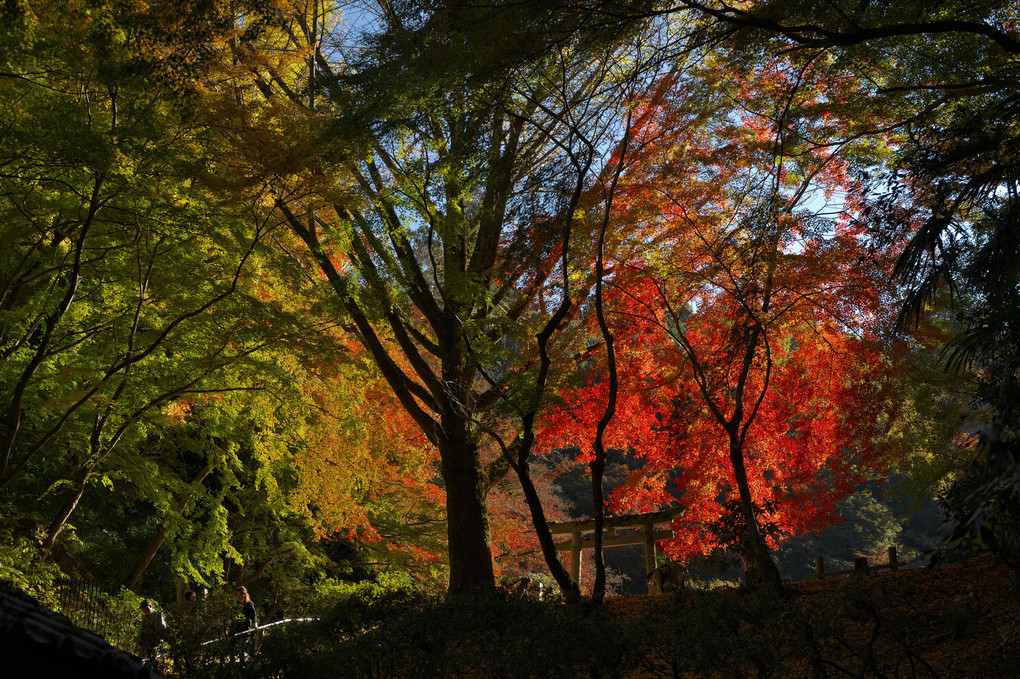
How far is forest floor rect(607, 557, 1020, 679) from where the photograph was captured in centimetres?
413

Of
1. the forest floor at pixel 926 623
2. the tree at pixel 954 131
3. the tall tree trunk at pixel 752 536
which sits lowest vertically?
the forest floor at pixel 926 623

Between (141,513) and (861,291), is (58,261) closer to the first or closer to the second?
(141,513)

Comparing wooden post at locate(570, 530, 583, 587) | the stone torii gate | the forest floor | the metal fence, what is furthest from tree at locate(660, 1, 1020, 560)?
the metal fence

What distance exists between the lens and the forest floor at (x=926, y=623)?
4129 millimetres

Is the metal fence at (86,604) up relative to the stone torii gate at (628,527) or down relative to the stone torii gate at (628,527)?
down

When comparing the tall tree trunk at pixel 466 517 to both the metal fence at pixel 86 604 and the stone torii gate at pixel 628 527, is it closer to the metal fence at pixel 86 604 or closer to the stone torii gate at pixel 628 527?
the stone torii gate at pixel 628 527

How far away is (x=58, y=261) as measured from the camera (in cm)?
860

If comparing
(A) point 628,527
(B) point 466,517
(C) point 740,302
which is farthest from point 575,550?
(C) point 740,302

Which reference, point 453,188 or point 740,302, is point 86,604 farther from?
point 740,302

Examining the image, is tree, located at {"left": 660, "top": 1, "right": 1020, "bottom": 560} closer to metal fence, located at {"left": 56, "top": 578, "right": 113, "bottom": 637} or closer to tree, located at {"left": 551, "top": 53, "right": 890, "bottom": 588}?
tree, located at {"left": 551, "top": 53, "right": 890, "bottom": 588}

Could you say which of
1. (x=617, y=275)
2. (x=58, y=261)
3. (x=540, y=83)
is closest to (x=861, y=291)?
(x=617, y=275)

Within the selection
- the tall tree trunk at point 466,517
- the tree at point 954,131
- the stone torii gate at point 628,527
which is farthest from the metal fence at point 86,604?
the tree at point 954,131

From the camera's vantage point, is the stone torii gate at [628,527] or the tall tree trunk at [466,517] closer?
the tall tree trunk at [466,517]

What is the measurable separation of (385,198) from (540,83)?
2353 millimetres
